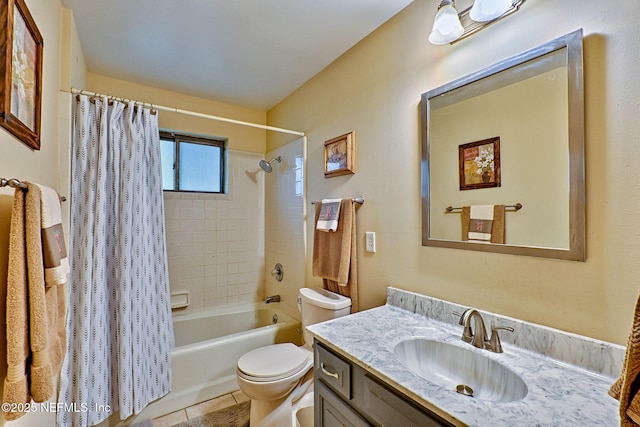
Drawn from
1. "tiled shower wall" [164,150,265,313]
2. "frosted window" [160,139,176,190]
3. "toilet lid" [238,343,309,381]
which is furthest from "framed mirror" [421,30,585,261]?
"frosted window" [160,139,176,190]

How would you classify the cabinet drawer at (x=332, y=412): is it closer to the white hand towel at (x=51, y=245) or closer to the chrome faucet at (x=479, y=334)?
the chrome faucet at (x=479, y=334)

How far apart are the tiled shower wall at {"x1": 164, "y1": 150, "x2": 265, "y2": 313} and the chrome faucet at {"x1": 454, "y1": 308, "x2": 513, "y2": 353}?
7.39 ft

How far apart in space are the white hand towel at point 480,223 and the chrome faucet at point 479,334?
31cm

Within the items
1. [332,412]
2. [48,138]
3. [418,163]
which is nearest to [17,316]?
[48,138]

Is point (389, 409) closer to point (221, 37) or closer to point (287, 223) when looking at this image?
point (287, 223)

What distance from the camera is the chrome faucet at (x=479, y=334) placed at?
1.00m

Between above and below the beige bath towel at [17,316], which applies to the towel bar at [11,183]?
above

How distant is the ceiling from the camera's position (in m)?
1.47

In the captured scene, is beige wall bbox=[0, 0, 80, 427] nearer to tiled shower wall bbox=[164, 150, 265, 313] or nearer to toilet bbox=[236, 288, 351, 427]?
toilet bbox=[236, 288, 351, 427]

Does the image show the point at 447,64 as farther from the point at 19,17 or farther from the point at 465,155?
the point at 19,17

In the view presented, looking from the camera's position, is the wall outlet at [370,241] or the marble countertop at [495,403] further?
the wall outlet at [370,241]

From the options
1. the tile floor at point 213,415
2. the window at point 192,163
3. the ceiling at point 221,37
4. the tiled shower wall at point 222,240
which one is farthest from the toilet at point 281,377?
the window at point 192,163

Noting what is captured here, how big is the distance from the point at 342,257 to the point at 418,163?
706 millimetres

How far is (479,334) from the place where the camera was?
103 centimetres
